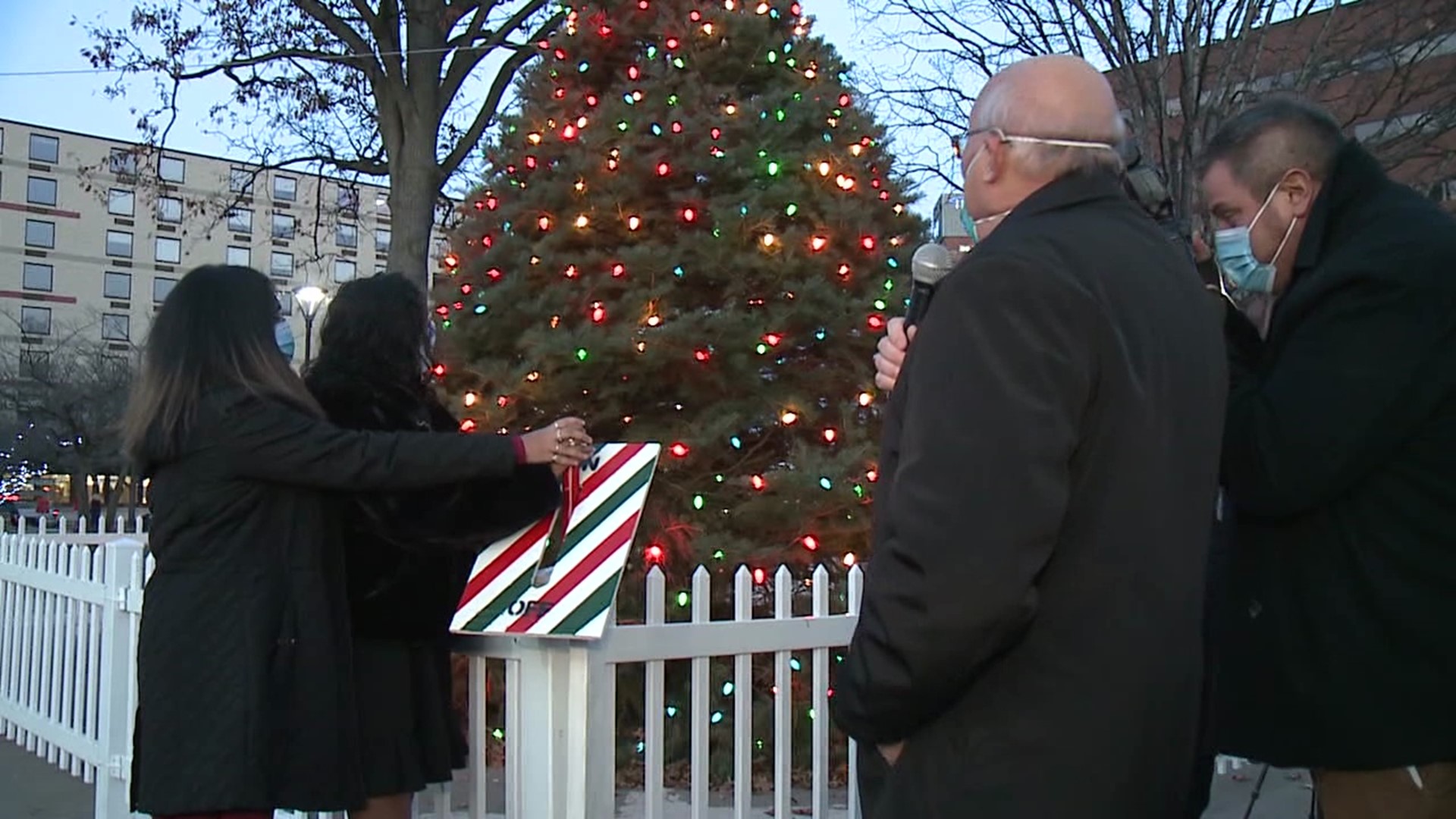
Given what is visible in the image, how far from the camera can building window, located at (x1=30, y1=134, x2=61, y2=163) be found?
224 feet

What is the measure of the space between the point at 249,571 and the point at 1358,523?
7.75 feet

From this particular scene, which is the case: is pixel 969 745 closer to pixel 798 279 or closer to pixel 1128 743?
pixel 1128 743

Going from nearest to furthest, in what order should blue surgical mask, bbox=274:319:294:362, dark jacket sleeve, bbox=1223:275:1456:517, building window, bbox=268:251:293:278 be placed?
1. dark jacket sleeve, bbox=1223:275:1456:517
2. blue surgical mask, bbox=274:319:294:362
3. building window, bbox=268:251:293:278

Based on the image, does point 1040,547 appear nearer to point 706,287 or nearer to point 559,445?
point 559,445

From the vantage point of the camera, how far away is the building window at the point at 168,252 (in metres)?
74.5

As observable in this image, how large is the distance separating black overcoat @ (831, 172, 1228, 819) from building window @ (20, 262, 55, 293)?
78146mm

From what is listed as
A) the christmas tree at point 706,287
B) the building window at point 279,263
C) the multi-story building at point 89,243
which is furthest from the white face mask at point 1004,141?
the building window at point 279,263

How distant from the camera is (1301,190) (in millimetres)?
2461

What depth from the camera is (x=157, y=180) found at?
1727 cm

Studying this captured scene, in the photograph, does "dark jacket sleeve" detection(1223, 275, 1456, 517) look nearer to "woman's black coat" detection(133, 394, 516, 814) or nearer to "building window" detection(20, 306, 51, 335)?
"woman's black coat" detection(133, 394, 516, 814)

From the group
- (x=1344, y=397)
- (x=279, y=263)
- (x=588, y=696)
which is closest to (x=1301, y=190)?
(x=1344, y=397)

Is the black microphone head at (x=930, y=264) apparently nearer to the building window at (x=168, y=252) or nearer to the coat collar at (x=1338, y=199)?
the coat collar at (x=1338, y=199)

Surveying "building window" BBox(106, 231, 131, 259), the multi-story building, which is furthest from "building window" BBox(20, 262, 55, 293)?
"building window" BBox(106, 231, 131, 259)

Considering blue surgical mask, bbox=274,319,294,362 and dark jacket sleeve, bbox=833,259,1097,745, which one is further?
blue surgical mask, bbox=274,319,294,362
